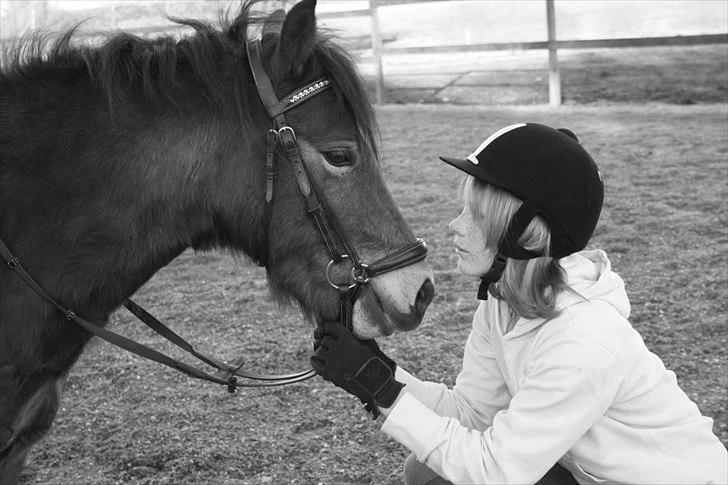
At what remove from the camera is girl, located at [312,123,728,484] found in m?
2.13

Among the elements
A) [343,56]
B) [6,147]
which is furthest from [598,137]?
[6,147]

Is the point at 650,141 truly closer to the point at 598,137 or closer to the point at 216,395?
the point at 598,137

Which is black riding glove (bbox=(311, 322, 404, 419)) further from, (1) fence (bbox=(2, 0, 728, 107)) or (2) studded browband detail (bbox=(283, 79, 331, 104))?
(1) fence (bbox=(2, 0, 728, 107))

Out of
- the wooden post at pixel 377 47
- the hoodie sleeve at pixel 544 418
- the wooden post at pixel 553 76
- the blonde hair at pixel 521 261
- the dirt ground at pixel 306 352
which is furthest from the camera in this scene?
the wooden post at pixel 377 47

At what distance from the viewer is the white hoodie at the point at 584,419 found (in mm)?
2117

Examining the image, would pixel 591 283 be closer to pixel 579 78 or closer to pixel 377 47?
pixel 579 78

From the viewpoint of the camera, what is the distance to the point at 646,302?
5.18 metres

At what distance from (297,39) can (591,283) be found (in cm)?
114

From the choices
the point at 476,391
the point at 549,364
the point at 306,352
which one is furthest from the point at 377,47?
the point at 549,364

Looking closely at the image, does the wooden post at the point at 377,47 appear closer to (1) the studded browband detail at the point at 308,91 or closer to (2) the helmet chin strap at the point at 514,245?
(1) the studded browband detail at the point at 308,91

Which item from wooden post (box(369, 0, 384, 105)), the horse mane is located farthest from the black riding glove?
wooden post (box(369, 0, 384, 105))

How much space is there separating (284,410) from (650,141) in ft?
21.8

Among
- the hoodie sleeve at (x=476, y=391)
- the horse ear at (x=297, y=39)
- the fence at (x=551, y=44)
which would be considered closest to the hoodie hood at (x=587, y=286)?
the hoodie sleeve at (x=476, y=391)

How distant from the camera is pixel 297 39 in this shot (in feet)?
7.64
